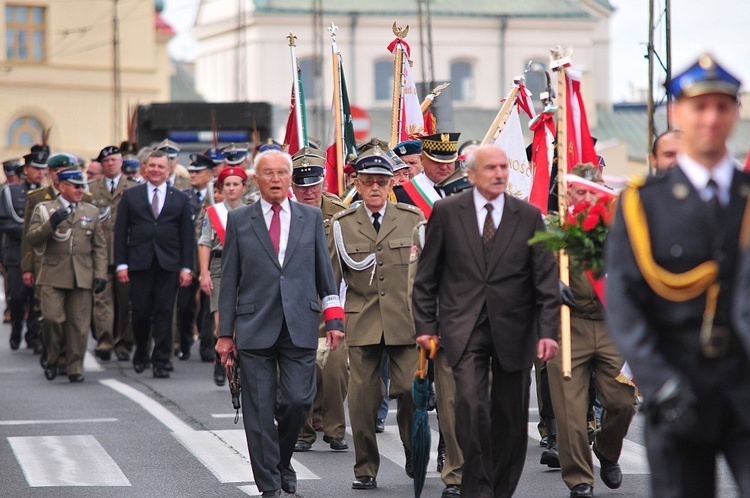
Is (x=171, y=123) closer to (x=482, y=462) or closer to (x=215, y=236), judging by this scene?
(x=215, y=236)

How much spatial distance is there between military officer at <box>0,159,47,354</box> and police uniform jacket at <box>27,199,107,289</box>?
357cm

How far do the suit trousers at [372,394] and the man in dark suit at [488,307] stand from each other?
4.33ft

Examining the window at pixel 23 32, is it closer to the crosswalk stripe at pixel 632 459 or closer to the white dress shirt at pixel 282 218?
the crosswalk stripe at pixel 632 459

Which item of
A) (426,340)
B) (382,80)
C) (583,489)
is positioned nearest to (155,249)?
(583,489)

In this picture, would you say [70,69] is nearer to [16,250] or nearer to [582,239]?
[16,250]

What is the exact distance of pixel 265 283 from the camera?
9.38 meters

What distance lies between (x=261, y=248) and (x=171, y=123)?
1898 cm

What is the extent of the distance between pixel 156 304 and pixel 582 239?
32.0 ft

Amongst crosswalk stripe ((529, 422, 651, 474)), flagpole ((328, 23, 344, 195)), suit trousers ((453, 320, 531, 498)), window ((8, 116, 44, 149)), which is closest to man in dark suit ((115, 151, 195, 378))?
flagpole ((328, 23, 344, 195))

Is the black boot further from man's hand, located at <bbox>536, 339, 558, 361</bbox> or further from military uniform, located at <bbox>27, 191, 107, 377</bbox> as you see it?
military uniform, located at <bbox>27, 191, 107, 377</bbox>

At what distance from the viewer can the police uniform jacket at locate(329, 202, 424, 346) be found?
1016 centimetres

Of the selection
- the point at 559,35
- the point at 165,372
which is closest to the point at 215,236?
the point at 165,372

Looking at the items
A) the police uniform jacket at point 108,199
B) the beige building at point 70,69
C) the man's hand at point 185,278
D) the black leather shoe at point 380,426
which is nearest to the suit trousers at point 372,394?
the black leather shoe at point 380,426

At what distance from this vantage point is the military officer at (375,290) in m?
10.1
